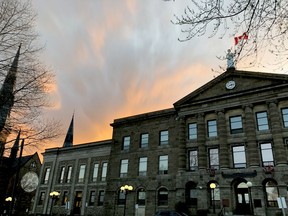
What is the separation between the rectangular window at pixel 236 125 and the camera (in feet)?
97.2

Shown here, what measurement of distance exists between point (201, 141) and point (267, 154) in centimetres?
707

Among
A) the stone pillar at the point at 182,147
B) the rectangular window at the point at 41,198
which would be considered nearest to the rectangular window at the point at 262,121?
the stone pillar at the point at 182,147

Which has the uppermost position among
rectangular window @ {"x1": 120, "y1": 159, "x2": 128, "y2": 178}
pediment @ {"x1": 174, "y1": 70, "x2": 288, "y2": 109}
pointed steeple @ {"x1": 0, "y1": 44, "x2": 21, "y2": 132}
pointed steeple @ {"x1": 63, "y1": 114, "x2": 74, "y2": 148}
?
pointed steeple @ {"x1": 63, "y1": 114, "x2": 74, "y2": 148}

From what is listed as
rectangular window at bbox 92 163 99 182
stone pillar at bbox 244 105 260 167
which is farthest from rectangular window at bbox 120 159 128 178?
stone pillar at bbox 244 105 260 167

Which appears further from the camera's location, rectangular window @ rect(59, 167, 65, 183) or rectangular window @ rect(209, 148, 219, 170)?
rectangular window @ rect(59, 167, 65, 183)

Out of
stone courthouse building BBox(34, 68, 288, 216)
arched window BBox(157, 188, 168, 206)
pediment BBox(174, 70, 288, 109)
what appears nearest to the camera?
stone courthouse building BBox(34, 68, 288, 216)

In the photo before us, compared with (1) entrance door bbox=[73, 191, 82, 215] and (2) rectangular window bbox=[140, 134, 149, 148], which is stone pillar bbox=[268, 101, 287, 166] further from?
(1) entrance door bbox=[73, 191, 82, 215]

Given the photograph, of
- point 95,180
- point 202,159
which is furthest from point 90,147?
point 202,159

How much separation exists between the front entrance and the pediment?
400 inches

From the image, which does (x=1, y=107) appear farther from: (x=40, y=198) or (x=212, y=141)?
(x=40, y=198)

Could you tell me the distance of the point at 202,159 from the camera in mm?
30047

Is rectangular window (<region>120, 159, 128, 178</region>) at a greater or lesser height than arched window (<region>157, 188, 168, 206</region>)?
greater

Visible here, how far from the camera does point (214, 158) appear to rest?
29953mm

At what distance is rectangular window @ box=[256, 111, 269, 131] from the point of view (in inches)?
1110
